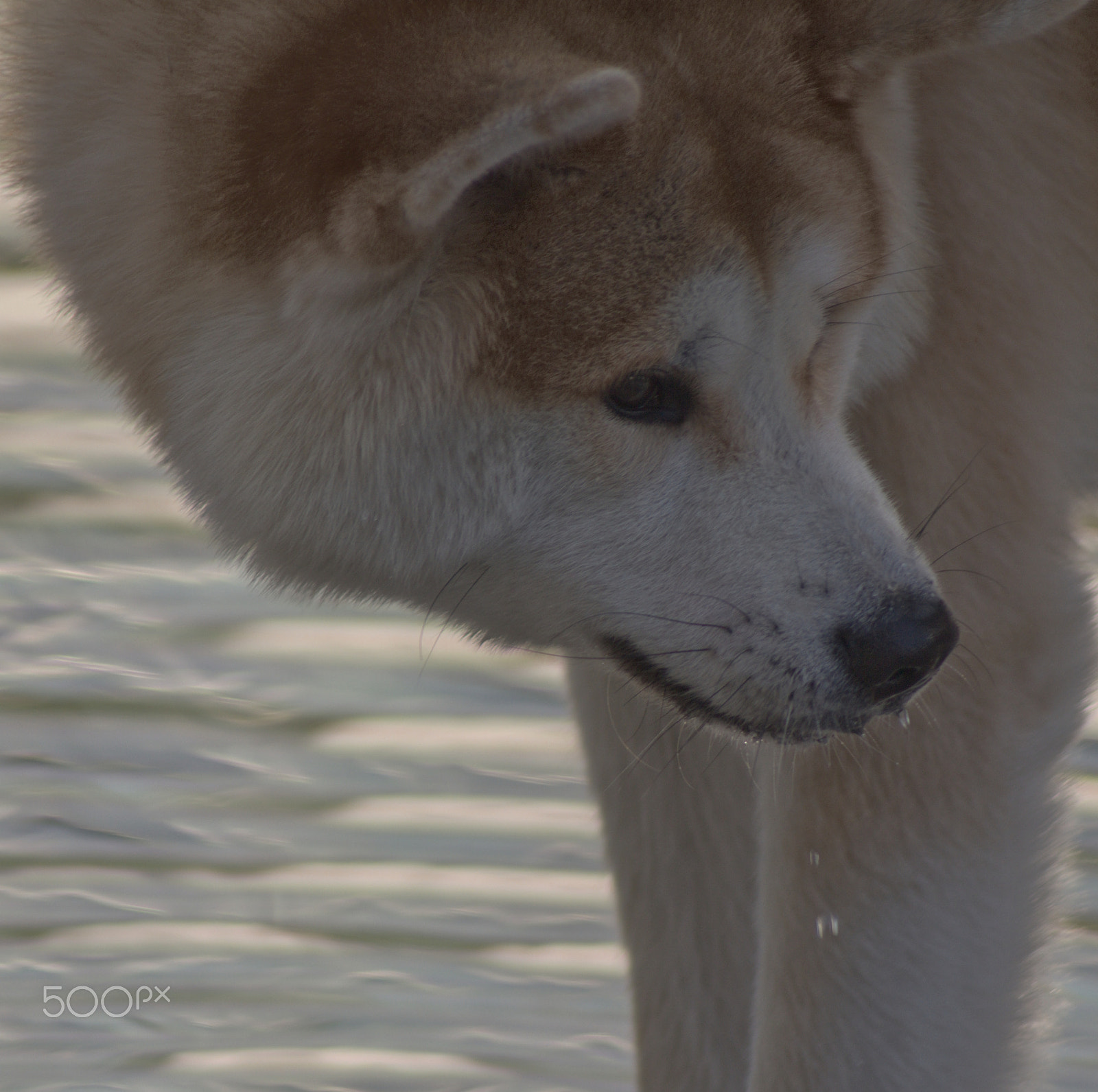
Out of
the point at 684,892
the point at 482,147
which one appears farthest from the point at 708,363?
the point at 684,892

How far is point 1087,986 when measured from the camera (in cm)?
320

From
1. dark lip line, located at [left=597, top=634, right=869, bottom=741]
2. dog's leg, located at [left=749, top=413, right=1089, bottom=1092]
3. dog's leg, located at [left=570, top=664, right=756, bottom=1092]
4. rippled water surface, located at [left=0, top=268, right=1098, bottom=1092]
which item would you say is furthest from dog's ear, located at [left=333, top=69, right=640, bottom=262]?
rippled water surface, located at [left=0, top=268, right=1098, bottom=1092]

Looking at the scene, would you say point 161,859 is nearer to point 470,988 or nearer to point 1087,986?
point 470,988

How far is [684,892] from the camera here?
263 centimetres

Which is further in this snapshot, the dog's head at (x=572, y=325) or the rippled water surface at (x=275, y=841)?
the rippled water surface at (x=275, y=841)

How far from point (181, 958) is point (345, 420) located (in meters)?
1.58

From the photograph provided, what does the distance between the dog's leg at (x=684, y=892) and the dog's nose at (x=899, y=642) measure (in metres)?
0.65

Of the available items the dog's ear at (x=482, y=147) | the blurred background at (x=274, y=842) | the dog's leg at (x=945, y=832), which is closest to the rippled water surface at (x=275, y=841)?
the blurred background at (x=274, y=842)

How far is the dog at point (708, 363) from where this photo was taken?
73.7 inches

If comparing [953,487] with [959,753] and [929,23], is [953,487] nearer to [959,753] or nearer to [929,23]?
[959,753]

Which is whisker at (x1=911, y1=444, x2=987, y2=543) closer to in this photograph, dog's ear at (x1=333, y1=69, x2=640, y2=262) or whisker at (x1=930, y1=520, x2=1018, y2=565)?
whisker at (x1=930, y1=520, x2=1018, y2=565)

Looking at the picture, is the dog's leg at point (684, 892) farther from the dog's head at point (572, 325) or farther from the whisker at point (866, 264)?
the whisker at point (866, 264)

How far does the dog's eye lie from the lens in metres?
1.91

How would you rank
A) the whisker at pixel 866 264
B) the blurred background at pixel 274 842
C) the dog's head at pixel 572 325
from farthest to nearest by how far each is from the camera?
1. the blurred background at pixel 274 842
2. the whisker at pixel 866 264
3. the dog's head at pixel 572 325
